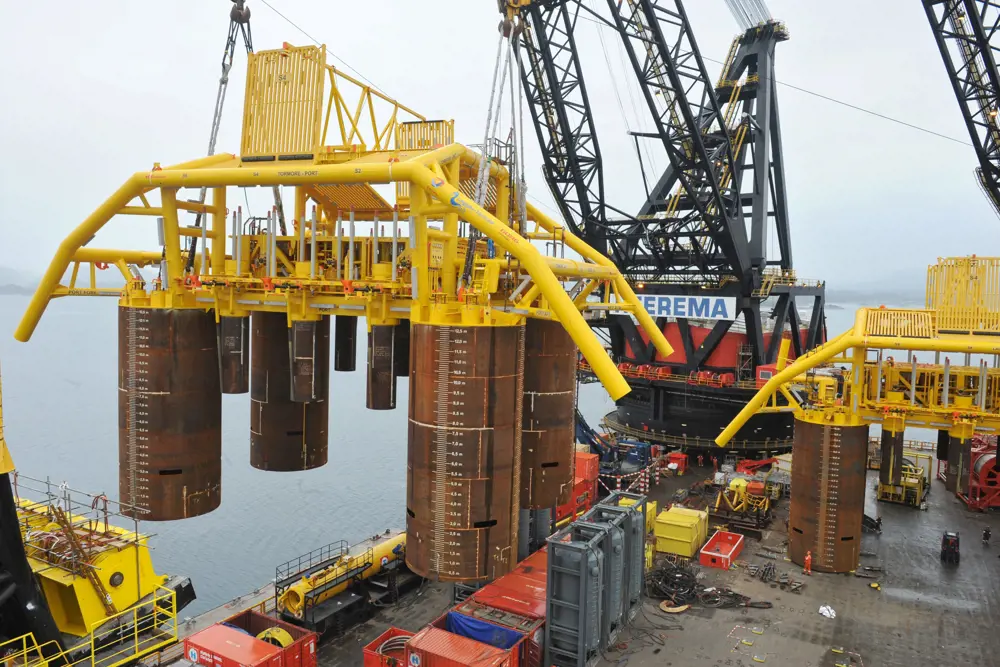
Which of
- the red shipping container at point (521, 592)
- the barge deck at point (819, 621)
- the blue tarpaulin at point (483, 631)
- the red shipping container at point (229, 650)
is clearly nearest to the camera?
the red shipping container at point (229, 650)

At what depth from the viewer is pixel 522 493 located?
20.8 m

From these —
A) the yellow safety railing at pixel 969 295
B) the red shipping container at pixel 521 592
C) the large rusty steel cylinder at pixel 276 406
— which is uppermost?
the yellow safety railing at pixel 969 295

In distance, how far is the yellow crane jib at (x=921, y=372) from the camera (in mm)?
24141

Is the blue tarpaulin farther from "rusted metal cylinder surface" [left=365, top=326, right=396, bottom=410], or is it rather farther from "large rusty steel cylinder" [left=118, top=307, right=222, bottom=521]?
"large rusty steel cylinder" [left=118, top=307, right=222, bottom=521]

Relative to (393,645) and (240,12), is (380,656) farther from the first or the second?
(240,12)

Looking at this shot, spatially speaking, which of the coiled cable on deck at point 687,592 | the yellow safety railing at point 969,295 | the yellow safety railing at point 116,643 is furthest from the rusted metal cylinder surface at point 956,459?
the yellow safety railing at point 116,643

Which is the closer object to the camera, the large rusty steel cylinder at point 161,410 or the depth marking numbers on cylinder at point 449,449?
the depth marking numbers on cylinder at point 449,449

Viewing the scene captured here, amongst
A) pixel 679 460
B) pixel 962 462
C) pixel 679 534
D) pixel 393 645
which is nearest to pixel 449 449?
pixel 393 645

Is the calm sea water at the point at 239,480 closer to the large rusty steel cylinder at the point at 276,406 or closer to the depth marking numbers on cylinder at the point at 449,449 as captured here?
the large rusty steel cylinder at the point at 276,406

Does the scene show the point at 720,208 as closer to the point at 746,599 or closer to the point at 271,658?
the point at 746,599

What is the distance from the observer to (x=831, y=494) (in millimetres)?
25312

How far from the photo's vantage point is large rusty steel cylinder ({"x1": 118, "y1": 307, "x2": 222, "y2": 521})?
1803cm

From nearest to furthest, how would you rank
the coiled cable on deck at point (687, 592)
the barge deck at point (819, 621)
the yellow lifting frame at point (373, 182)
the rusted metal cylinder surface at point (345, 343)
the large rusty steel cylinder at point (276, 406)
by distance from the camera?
the yellow lifting frame at point (373, 182) < the barge deck at point (819, 621) < the large rusty steel cylinder at point (276, 406) < the rusted metal cylinder surface at point (345, 343) < the coiled cable on deck at point (687, 592)

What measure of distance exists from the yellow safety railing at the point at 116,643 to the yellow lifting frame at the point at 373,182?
8599mm
